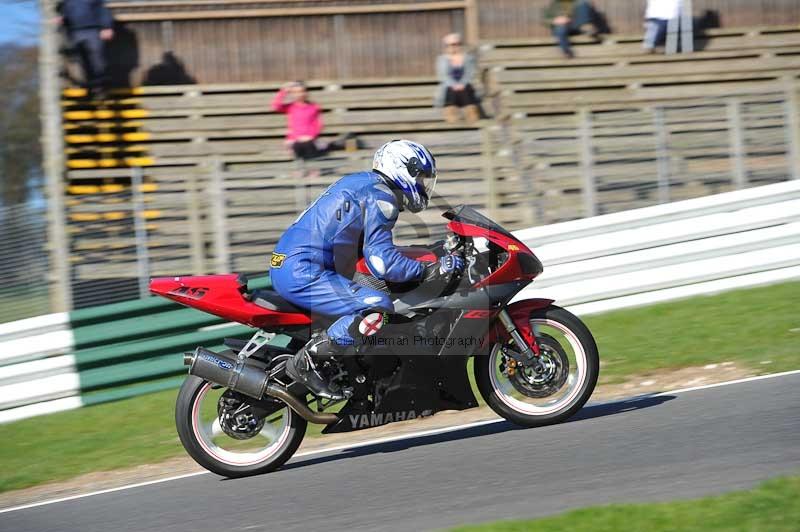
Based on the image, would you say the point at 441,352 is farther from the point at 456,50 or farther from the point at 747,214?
the point at 456,50

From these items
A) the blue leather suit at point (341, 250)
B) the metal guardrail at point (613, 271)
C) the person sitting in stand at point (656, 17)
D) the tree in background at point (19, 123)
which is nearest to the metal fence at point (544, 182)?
the metal guardrail at point (613, 271)

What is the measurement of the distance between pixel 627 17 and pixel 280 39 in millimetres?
5103

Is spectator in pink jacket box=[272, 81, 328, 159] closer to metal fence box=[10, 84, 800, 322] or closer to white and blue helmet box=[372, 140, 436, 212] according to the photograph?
metal fence box=[10, 84, 800, 322]

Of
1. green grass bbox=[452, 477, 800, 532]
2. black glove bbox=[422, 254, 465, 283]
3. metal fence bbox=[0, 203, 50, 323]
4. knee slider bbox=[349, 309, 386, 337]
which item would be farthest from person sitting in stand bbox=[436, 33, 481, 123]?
green grass bbox=[452, 477, 800, 532]

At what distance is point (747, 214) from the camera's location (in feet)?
33.1

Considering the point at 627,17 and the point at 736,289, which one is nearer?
the point at 736,289

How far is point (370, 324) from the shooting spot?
240 inches

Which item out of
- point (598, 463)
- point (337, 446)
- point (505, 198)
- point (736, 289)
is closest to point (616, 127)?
point (505, 198)

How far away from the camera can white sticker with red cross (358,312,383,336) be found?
6.09 meters

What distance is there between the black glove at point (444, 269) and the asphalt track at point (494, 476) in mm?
996

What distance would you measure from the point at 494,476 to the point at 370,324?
3.74ft

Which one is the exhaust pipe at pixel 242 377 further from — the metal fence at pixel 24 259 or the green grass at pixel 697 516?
the metal fence at pixel 24 259

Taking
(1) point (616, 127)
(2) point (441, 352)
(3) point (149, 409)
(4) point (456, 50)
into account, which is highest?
(4) point (456, 50)

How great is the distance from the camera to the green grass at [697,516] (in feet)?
14.2
